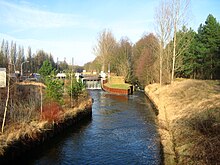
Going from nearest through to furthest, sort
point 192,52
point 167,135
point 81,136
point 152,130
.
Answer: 1. point 167,135
2. point 81,136
3. point 152,130
4. point 192,52

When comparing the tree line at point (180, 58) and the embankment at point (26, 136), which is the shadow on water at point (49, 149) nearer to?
the embankment at point (26, 136)

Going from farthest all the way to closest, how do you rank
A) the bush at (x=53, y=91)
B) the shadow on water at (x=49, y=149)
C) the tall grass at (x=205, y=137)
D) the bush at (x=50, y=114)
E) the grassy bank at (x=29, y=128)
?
the bush at (x=53, y=91)
the bush at (x=50, y=114)
the shadow on water at (x=49, y=149)
the grassy bank at (x=29, y=128)
the tall grass at (x=205, y=137)

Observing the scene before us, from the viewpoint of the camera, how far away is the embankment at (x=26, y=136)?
1257cm

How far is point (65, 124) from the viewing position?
20.2m

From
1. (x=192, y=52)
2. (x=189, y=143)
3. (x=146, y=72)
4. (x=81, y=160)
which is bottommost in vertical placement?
(x=81, y=160)

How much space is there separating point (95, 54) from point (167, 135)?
3028 inches

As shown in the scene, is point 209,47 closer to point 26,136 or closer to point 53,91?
point 53,91

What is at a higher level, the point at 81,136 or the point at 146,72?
the point at 146,72

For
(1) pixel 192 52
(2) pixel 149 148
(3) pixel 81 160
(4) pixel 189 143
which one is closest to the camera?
(4) pixel 189 143

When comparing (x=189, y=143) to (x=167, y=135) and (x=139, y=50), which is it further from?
(x=139, y=50)

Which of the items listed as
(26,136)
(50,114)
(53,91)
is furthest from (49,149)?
(53,91)

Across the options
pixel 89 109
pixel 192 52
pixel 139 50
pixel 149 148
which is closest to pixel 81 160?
pixel 149 148

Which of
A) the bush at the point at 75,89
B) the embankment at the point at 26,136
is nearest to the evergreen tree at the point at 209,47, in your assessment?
the bush at the point at 75,89

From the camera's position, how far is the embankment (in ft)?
41.2
